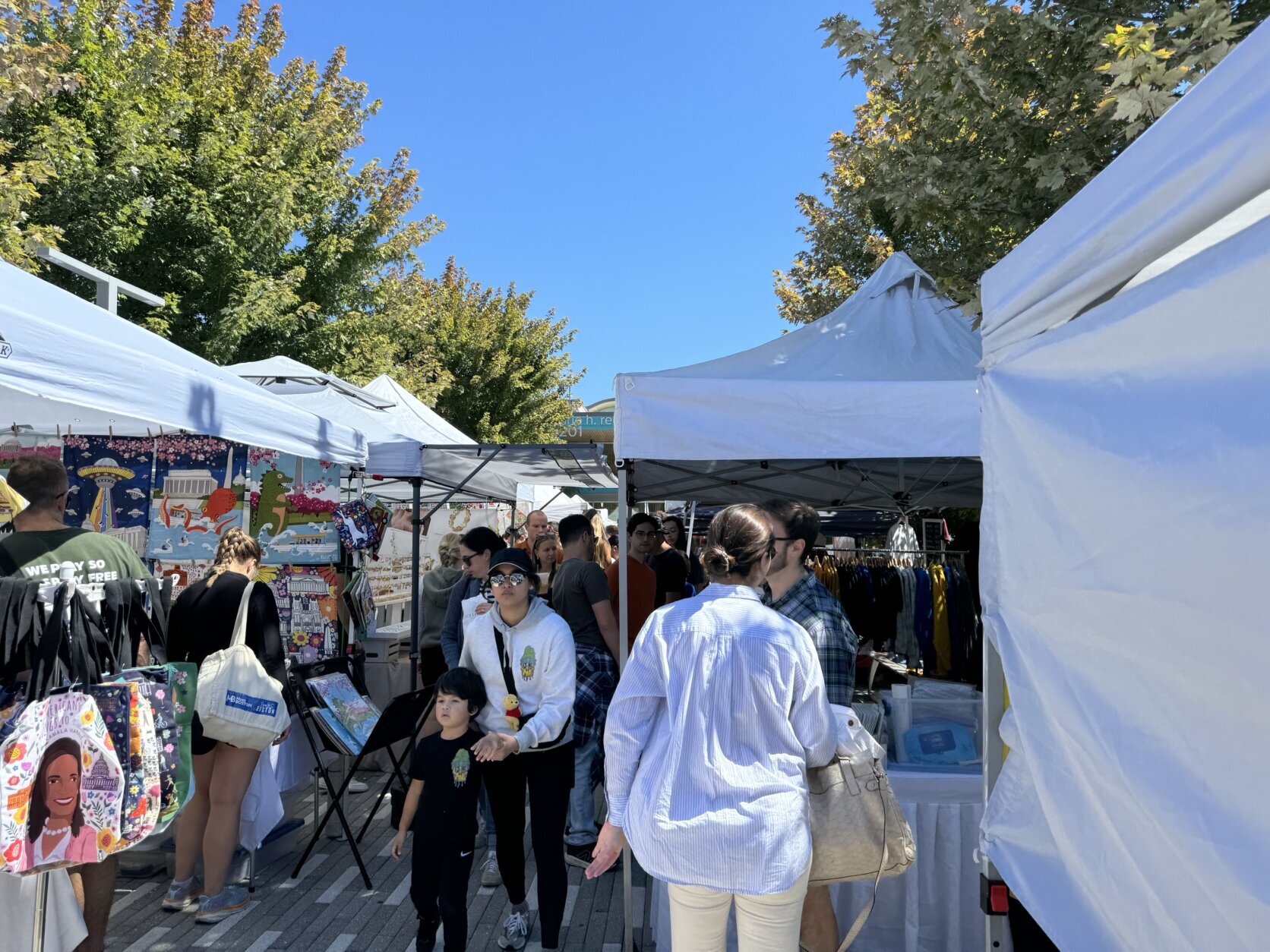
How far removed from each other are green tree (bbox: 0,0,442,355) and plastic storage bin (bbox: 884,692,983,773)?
7959mm

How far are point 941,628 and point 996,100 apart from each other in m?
3.81

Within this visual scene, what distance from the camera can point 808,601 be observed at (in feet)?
10.6

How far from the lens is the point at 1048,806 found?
1.65 metres

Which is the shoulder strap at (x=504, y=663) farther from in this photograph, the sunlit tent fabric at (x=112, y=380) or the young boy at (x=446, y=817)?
the sunlit tent fabric at (x=112, y=380)

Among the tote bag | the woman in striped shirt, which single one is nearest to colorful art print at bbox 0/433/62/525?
the tote bag

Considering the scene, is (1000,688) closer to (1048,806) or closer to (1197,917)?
(1048,806)

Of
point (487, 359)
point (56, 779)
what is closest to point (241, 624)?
point (56, 779)

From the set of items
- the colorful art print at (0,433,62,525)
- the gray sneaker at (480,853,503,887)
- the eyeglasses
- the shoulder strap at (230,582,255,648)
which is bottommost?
the gray sneaker at (480,853,503,887)

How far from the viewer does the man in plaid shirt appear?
320cm

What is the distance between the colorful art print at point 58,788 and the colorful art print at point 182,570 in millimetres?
2678

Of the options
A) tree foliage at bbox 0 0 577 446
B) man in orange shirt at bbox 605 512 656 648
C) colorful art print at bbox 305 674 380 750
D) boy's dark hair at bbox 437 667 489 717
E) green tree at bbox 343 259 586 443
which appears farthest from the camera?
green tree at bbox 343 259 586 443

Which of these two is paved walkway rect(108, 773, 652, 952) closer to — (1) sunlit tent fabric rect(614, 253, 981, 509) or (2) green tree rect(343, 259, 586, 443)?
Answer: (1) sunlit tent fabric rect(614, 253, 981, 509)

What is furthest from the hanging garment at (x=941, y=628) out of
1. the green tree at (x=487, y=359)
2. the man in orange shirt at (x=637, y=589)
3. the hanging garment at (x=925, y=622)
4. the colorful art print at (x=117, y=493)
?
the green tree at (x=487, y=359)

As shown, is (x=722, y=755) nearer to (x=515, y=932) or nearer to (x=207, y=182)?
(x=515, y=932)
